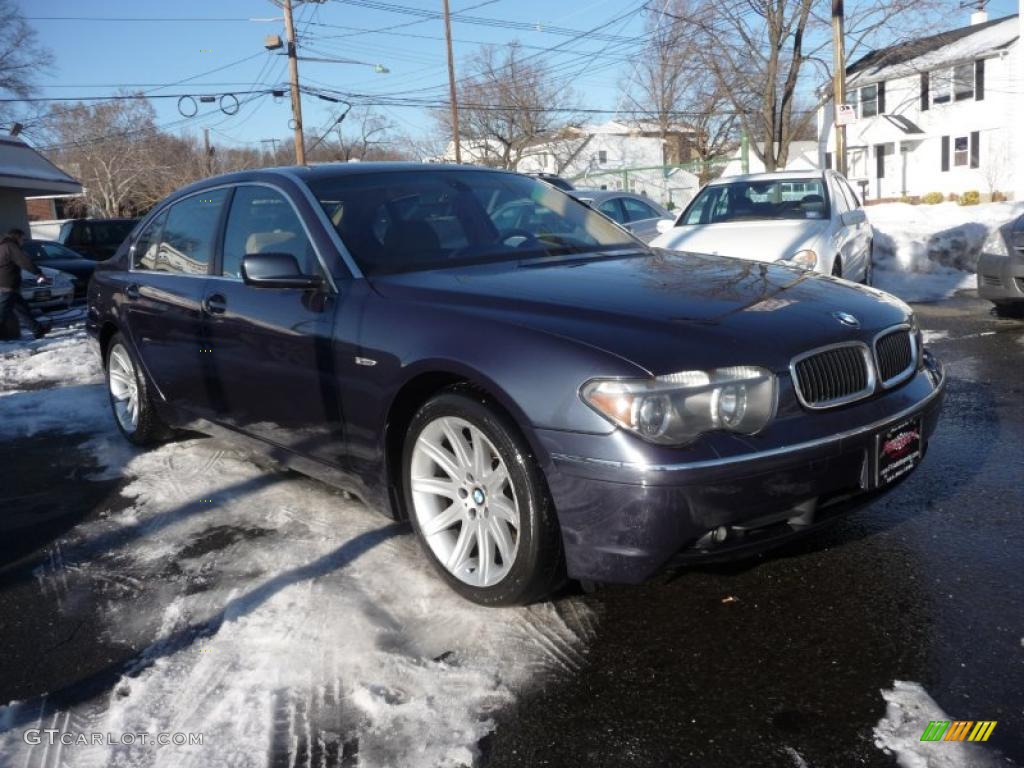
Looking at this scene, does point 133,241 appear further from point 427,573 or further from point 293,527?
point 427,573

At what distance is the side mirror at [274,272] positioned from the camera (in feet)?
12.0

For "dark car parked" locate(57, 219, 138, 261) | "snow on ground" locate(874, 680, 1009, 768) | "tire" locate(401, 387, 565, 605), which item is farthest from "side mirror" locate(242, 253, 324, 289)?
"dark car parked" locate(57, 219, 138, 261)

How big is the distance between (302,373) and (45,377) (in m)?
6.11

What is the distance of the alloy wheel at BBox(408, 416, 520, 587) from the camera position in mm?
3074

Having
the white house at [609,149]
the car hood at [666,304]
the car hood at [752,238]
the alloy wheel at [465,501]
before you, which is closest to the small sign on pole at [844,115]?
the car hood at [752,238]

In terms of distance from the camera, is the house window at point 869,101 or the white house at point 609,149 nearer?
the house window at point 869,101

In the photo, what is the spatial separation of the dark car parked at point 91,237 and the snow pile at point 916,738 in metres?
21.9

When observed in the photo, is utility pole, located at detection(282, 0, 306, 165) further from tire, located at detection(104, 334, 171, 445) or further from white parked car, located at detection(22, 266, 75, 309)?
tire, located at detection(104, 334, 171, 445)

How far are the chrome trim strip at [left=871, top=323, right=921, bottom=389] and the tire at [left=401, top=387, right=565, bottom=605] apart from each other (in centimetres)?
128

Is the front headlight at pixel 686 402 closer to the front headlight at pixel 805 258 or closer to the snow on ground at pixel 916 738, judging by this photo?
the snow on ground at pixel 916 738

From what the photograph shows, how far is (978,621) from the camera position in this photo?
296 cm

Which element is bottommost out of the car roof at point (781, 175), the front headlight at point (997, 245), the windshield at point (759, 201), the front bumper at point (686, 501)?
the front bumper at point (686, 501)

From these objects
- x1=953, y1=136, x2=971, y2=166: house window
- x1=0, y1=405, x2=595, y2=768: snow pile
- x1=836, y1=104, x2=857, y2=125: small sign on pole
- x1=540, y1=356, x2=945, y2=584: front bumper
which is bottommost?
x1=0, y1=405, x2=595, y2=768: snow pile

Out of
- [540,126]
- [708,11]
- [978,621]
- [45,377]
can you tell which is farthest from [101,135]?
[978,621]
